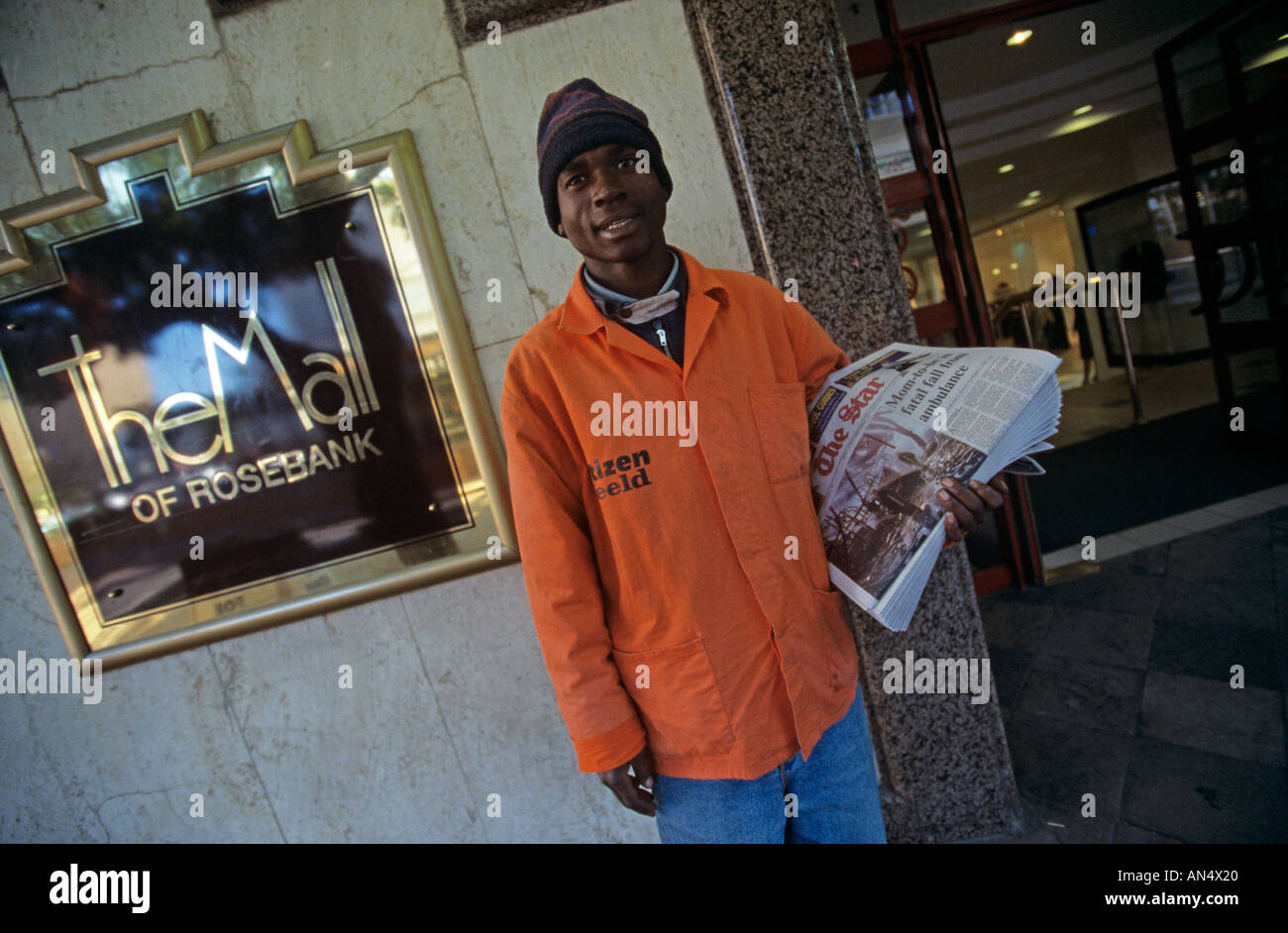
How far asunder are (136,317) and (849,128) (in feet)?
8.02

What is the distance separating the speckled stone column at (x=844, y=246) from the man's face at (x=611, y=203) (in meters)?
0.74

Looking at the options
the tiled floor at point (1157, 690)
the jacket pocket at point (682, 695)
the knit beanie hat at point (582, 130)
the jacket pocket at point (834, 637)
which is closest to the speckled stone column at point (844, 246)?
A: the tiled floor at point (1157, 690)

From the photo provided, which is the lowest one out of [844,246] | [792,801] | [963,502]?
[792,801]

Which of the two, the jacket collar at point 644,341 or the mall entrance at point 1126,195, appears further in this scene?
the mall entrance at point 1126,195

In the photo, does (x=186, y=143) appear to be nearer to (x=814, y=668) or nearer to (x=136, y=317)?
(x=136, y=317)

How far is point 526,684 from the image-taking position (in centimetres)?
206

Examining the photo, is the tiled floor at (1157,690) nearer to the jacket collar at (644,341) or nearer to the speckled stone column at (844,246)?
the speckled stone column at (844,246)

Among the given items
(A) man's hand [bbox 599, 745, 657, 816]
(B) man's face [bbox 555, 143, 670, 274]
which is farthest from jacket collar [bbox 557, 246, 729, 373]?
(A) man's hand [bbox 599, 745, 657, 816]

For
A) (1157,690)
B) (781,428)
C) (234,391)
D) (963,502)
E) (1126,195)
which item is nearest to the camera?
(963,502)

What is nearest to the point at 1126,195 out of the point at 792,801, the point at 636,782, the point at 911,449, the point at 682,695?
the point at 911,449

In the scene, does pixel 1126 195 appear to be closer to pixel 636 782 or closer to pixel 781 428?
pixel 781 428

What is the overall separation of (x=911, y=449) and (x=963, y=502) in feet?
0.50

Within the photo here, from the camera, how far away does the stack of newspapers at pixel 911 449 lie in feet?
3.91

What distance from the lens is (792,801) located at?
1.38 m
